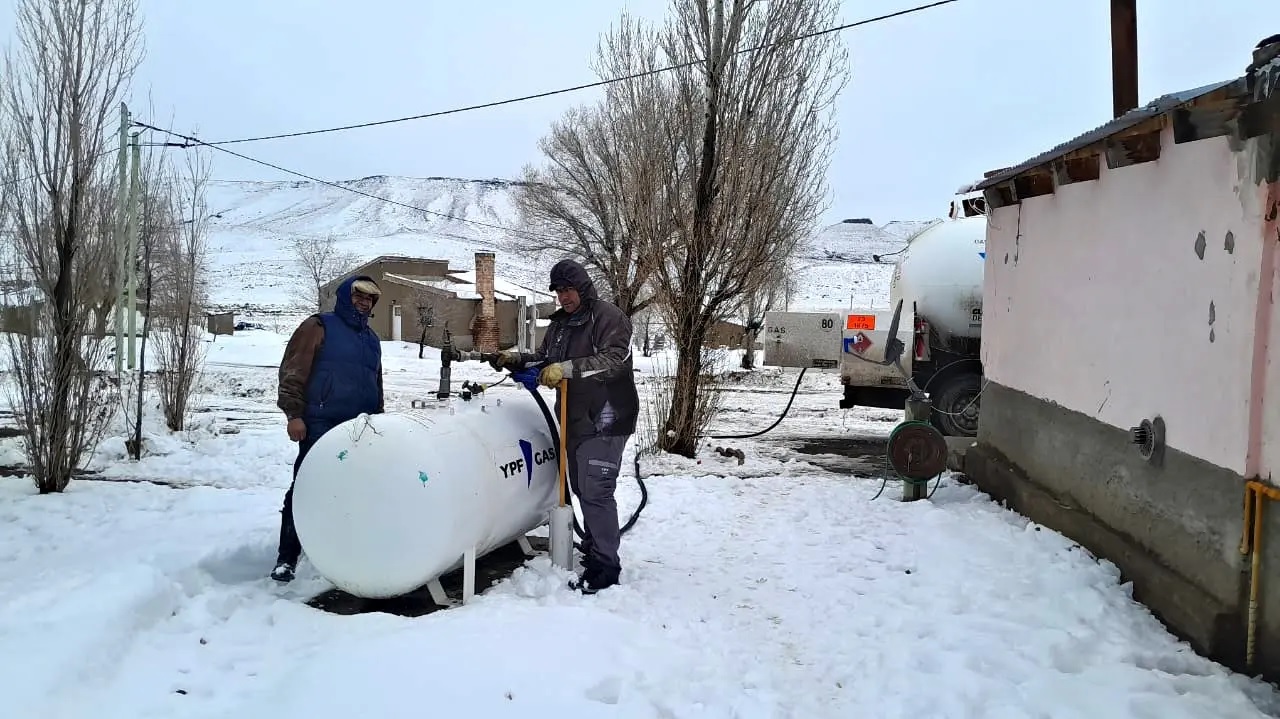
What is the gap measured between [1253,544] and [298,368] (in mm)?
4952

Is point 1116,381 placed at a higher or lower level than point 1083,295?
lower

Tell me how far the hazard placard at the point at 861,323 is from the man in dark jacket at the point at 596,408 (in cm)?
685

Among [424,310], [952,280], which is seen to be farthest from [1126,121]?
[424,310]

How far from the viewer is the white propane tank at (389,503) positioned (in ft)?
14.0

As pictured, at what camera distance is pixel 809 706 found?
3.64 meters

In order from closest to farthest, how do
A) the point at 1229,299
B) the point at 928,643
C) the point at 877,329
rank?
the point at 1229,299 < the point at 928,643 < the point at 877,329

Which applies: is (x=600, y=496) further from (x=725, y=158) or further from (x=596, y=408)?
(x=725, y=158)

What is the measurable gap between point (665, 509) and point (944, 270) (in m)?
5.64

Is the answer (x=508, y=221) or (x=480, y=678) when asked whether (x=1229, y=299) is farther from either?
(x=508, y=221)

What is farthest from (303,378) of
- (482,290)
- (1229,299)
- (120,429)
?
(482,290)

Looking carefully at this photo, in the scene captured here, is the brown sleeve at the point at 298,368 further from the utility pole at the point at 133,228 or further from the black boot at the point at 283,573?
the utility pole at the point at 133,228

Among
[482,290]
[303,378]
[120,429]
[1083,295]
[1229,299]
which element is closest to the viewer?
[1229,299]

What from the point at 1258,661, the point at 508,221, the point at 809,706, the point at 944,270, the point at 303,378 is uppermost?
the point at 508,221

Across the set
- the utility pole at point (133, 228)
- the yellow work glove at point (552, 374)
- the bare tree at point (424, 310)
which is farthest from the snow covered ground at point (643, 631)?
the bare tree at point (424, 310)
